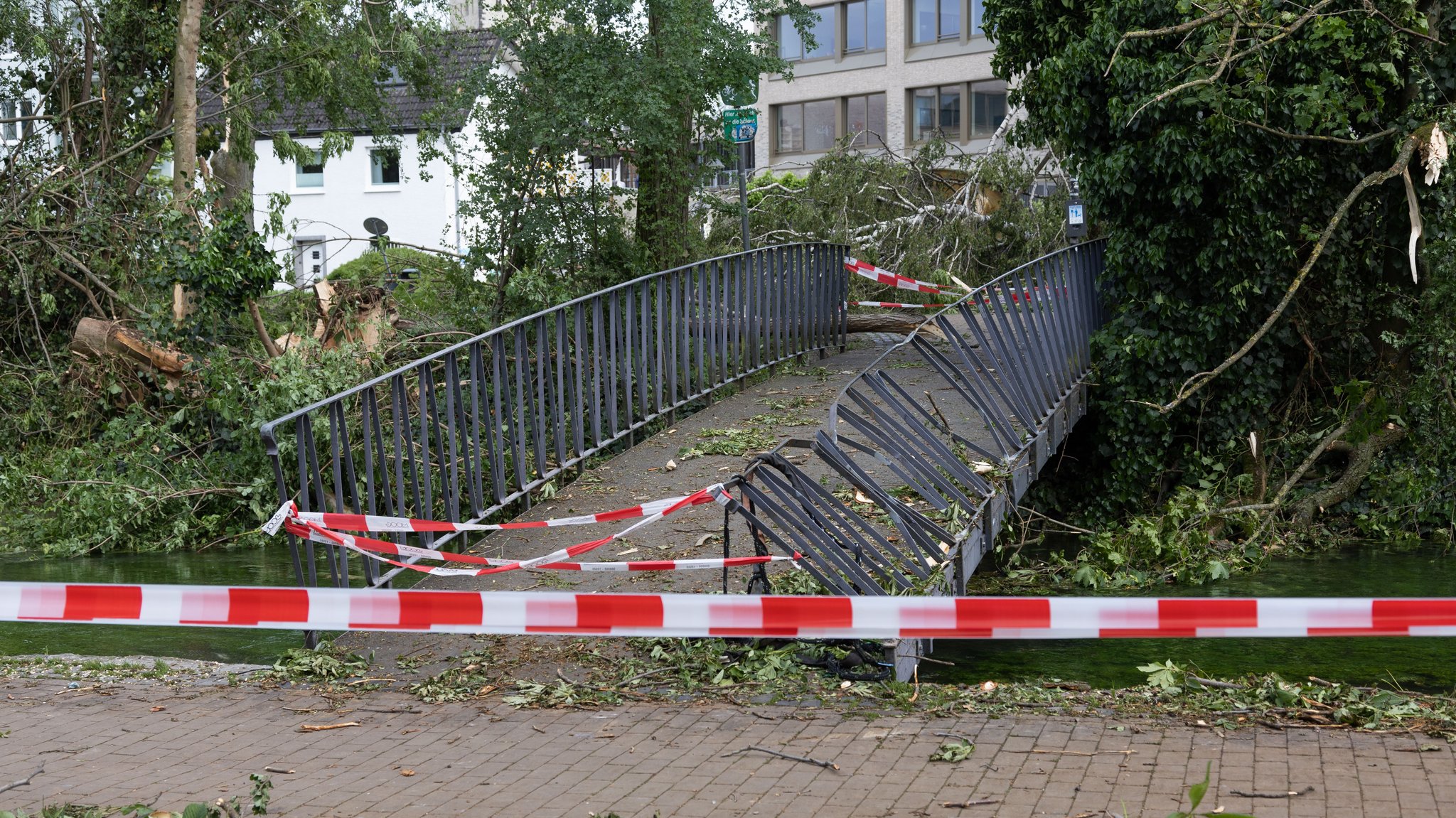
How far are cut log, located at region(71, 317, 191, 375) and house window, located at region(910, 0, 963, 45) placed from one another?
33912mm

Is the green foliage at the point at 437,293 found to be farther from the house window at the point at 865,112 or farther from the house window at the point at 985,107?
the house window at the point at 865,112

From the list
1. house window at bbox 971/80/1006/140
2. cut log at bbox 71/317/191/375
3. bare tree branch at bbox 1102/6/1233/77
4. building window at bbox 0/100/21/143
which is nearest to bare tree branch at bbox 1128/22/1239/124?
bare tree branch at bbox 1102/6/1233/77

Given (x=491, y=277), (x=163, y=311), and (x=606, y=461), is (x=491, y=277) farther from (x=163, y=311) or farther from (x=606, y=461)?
(x=606, y=461)

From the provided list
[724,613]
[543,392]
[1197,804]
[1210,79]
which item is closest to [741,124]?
[1210,79]

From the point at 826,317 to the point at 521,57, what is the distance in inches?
160

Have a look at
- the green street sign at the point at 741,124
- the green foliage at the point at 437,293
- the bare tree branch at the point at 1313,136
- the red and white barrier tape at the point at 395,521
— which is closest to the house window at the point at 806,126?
the green foliage at the point at 437,293

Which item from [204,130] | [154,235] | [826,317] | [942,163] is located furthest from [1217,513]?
[204,130]

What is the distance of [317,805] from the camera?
4.64m

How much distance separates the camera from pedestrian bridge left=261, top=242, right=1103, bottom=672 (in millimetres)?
6770

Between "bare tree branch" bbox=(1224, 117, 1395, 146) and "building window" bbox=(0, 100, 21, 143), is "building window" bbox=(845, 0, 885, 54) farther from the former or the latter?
"bare tree branch" bbox=(1224, 117, 1395, 146)

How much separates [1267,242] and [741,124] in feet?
16.9

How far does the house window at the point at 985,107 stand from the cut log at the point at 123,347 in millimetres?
33194

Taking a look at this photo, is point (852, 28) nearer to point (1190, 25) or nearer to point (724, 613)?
point (1190, 25)

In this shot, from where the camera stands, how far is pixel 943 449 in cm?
810
